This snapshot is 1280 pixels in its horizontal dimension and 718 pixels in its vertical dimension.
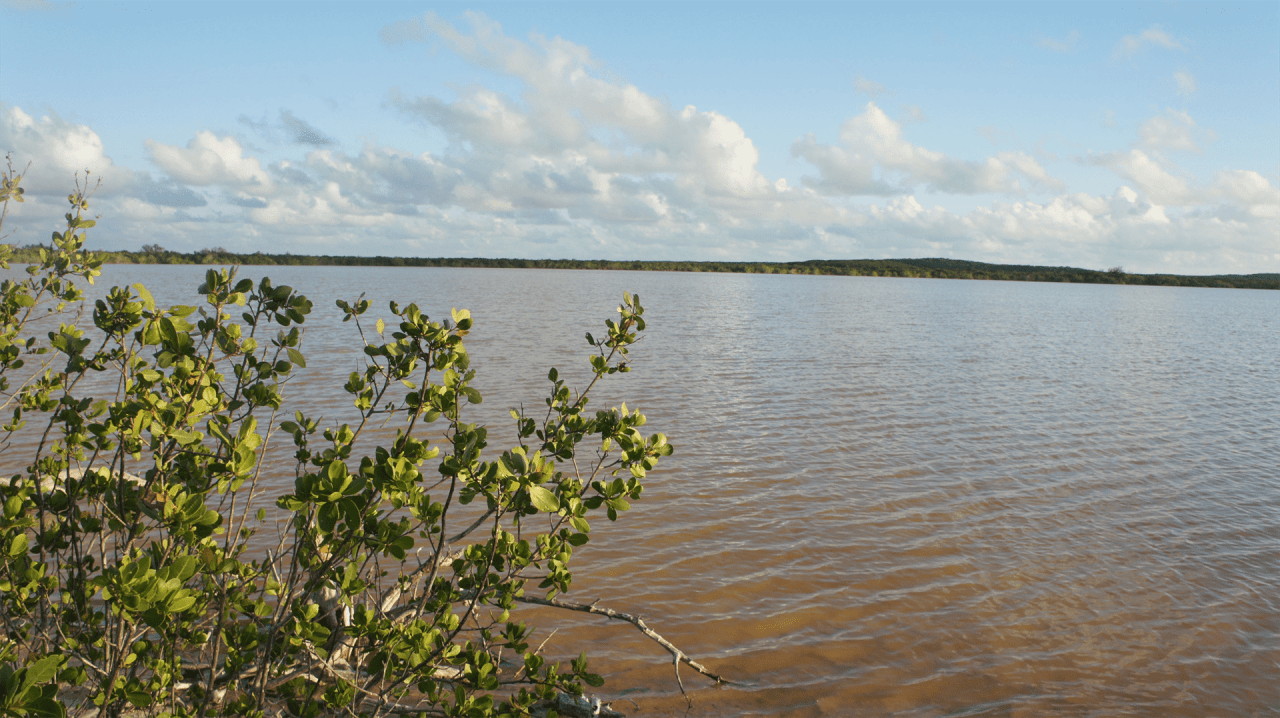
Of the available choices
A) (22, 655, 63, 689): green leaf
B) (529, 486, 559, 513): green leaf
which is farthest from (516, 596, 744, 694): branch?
(22, 655, 63, 689): green leaf

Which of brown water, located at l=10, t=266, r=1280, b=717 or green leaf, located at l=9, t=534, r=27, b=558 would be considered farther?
brown water, located at l=10, t=266, r=1280, b=717

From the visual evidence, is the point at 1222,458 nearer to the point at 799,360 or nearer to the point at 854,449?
the point at 854,449

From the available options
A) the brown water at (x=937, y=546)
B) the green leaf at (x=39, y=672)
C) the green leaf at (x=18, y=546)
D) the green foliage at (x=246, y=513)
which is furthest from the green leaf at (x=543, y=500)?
the brown water at (x=937, y=546)

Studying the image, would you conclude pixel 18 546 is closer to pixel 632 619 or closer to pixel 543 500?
pixel 543 500

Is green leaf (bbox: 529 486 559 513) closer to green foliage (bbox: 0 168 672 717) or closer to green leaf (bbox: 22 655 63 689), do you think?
green foliage (bbox: 0 168 672 717)

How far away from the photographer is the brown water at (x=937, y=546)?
16.3 ft

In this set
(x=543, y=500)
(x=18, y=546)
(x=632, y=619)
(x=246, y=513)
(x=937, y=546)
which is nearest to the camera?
(x=543, y=500)

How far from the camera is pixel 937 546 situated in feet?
23.3

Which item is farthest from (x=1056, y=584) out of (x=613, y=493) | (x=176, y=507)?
(x=176, y=507)

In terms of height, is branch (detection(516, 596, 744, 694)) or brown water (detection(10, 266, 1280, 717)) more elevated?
branch (detection(516, 596, 744, 694))

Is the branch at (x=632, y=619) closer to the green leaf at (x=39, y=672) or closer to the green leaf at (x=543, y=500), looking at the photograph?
the green leaf at (x=543, y=500)

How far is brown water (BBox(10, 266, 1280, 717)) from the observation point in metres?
4.96

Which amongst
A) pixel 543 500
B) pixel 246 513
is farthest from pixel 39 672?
pixel 246 513

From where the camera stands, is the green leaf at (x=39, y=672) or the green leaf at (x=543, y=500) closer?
the green leaf at (x=39, y=672)
